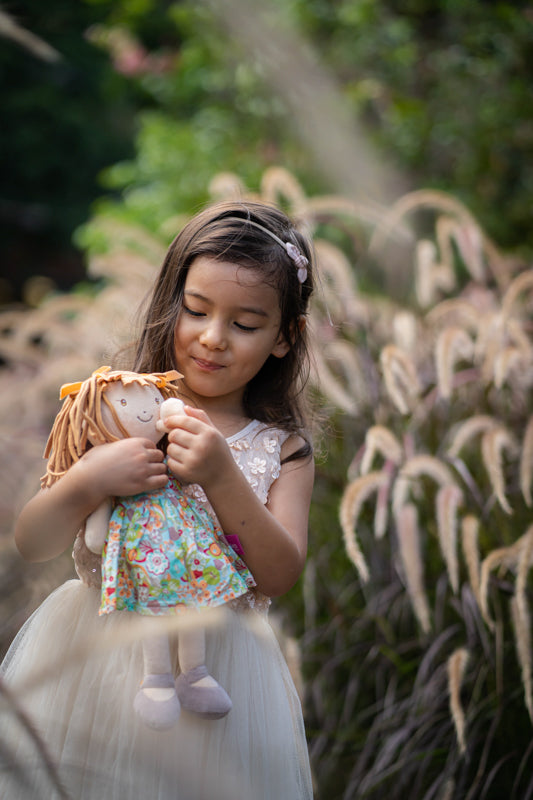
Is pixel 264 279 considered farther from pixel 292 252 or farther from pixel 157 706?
pixel 157 706

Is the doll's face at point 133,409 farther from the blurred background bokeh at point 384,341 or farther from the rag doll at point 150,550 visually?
the blurred background bokeh at point 384,341

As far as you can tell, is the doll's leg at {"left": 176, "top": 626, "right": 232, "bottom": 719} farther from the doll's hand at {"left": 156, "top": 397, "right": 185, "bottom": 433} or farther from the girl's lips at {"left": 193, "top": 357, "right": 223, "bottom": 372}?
the girl's lips at {"left": 193, "top": 357, "right": 223, "bottom": 372}

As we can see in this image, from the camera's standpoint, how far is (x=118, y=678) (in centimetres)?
134

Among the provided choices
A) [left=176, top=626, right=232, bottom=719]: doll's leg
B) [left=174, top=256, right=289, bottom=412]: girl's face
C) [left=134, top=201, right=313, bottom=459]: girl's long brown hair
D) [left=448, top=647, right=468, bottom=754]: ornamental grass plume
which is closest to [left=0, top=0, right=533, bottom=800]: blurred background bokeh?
[left=448, top=647, right=468, bottom=754]: ornamental grass plume

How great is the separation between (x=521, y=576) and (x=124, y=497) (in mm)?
968

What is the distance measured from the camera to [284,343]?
1.53 metres

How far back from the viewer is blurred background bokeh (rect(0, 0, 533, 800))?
6.87 ft

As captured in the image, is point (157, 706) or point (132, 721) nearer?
point (157, 706)

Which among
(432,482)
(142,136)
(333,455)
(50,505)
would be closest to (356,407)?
(333,455)

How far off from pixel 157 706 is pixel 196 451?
15.6 inches

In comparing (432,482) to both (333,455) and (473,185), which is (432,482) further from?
(473,185)

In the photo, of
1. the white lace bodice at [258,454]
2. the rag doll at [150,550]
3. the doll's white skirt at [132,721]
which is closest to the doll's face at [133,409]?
the rag doll at [150,550]

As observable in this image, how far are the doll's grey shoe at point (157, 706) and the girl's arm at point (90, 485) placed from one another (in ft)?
0.88

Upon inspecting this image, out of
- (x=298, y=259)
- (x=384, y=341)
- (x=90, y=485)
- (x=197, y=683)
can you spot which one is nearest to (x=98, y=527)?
(x=90, y=485)
